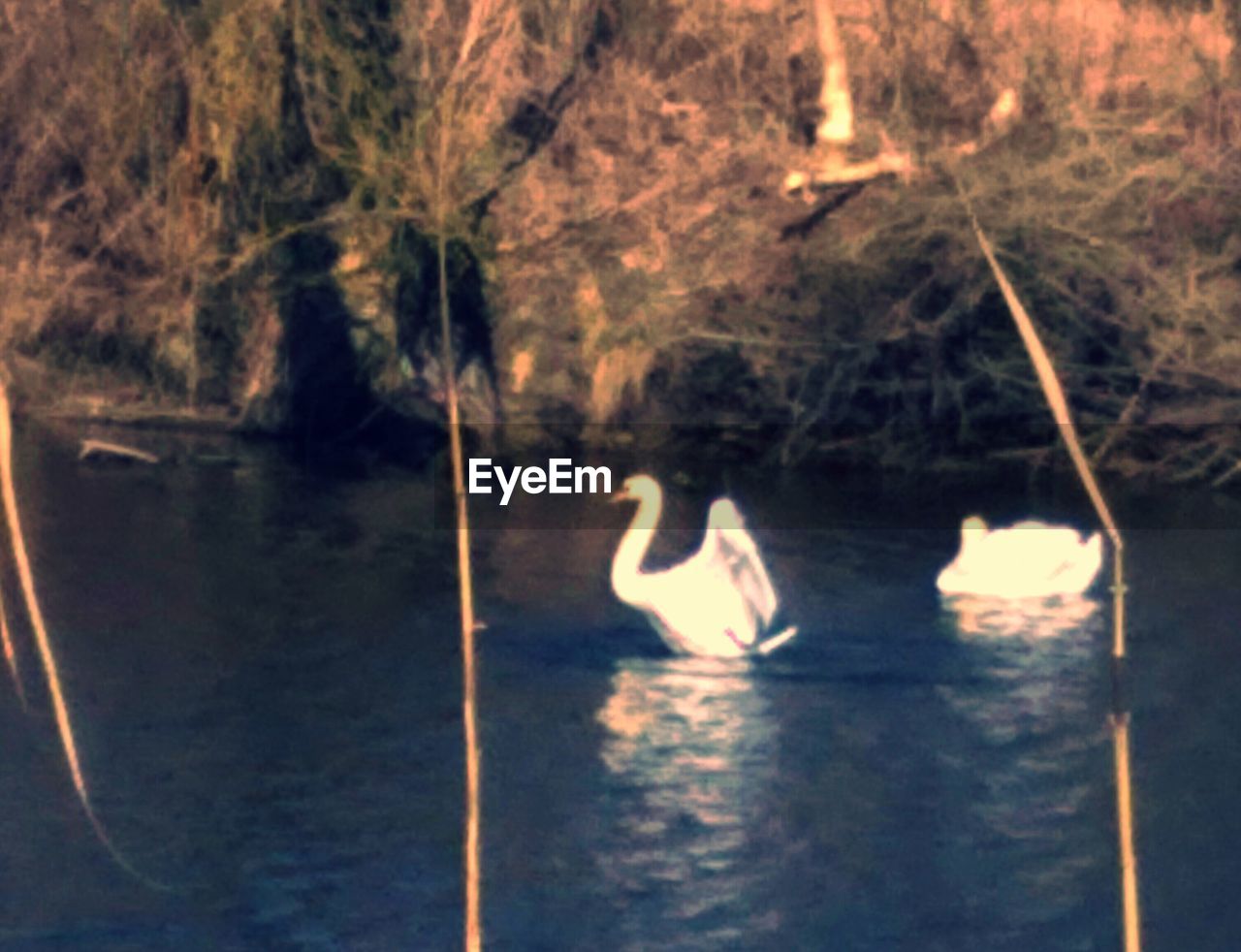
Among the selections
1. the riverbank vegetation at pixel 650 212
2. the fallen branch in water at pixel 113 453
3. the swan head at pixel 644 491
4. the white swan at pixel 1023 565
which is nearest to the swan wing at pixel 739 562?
the swan head at pixel 644 491

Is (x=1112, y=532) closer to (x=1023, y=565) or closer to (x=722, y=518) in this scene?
(x=722, y=518)

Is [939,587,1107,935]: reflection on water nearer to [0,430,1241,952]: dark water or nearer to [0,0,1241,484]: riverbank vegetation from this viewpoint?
[0,430,1241,952]: dark water

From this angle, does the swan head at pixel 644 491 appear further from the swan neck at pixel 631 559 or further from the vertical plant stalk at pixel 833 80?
the vertical plant stalk at pixel 833 80

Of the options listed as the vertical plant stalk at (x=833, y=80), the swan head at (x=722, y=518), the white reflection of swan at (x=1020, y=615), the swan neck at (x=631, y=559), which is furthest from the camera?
the vertical plant stalk at (x=833, y=80)

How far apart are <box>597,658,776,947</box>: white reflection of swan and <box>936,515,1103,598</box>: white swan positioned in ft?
8.10

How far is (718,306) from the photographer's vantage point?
1958 centimetres

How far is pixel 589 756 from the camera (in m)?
11.1

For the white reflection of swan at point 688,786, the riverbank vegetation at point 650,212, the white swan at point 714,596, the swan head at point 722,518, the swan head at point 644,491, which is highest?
the riverbank vegetation at point 650,212

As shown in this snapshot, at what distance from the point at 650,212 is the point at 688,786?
8.94 meters

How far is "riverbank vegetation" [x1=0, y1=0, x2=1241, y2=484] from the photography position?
671 inches

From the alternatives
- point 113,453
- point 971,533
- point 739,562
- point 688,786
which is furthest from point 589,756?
point 113,453

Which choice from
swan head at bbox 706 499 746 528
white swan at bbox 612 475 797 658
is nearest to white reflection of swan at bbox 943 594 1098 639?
white swan at bbox 612 475 797 658

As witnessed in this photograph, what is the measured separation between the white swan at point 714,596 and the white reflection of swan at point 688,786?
0.50 feet

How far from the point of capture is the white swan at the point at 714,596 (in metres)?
13.2
